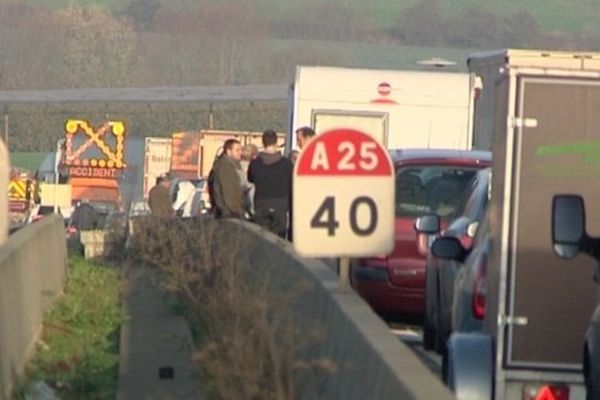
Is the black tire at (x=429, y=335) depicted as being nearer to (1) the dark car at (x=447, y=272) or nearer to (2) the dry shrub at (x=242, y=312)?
(1) the dark car at (x=447, y=272)

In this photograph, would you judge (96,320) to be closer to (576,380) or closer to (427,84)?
(427,84)

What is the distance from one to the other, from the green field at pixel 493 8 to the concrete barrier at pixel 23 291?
60.2 metres

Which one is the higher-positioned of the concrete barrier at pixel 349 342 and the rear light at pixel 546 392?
the concrete barrier at pixel 349 342

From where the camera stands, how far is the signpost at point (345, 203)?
11617 millimetres

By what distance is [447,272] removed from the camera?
1658 centimetres

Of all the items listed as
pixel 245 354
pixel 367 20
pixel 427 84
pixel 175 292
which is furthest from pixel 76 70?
pixel 245 354

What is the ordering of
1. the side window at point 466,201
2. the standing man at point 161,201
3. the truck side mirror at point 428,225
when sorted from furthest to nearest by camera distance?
the standing man at point 161,201 < the side window at point 466,201 < the truck side mirror at point 428,225

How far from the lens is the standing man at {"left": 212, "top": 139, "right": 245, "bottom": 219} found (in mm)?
23547

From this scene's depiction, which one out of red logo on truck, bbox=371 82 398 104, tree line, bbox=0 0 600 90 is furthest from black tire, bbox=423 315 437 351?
tree line, bbox=0 0 600 90

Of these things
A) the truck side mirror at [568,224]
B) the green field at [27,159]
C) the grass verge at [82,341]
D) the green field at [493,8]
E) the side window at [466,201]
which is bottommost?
the green field at [27,159]

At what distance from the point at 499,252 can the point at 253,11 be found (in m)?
92.9

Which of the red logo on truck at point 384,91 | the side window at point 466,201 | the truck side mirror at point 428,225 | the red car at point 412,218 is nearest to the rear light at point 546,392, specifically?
the truck side mirror at point 428,225

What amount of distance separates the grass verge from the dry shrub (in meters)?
0.78

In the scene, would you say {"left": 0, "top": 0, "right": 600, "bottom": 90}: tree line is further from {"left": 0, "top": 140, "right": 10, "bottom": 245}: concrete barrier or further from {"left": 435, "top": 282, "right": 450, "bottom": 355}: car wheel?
{"left": 435, "top": 282, "right": 450, "bottom": 355}: car wheel
